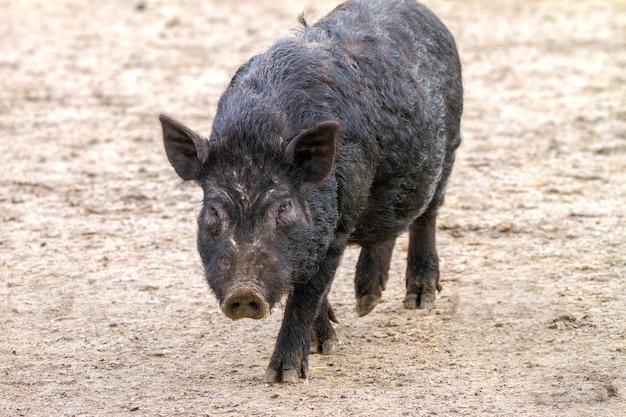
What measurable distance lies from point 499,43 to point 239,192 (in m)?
10.5

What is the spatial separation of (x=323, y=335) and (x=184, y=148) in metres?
1.39

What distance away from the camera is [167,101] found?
12.7 metres

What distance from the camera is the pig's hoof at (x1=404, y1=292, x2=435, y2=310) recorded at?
288 inches

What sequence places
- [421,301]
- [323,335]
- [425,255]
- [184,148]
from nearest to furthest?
[184,148]
[323,335]
[421,301]
[425,255]

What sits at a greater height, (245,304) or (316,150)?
(316,150)

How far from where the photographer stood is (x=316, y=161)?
18.5 feet

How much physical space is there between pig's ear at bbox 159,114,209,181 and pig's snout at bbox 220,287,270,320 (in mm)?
752

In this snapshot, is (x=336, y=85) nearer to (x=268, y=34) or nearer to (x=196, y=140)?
(x=196, y=140)

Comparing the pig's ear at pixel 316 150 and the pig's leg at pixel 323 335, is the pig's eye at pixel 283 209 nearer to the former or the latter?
the pig's ear at pixel 316 150

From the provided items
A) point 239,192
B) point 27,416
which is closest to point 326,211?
point 239,192

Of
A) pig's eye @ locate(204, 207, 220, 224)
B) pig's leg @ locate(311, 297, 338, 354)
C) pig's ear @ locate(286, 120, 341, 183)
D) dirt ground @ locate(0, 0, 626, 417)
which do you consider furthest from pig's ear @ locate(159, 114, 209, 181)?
pig's leg @ locate(311, 297, 338, 354)

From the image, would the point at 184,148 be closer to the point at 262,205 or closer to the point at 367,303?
the point at 262,205

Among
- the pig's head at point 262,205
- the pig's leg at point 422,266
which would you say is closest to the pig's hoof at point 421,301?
the pig's leg at point 422,266

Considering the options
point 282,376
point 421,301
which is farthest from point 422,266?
point 282,376
